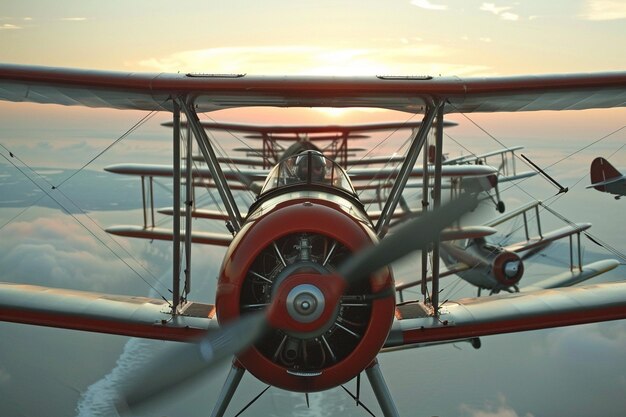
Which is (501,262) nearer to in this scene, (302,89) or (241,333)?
(302,89)

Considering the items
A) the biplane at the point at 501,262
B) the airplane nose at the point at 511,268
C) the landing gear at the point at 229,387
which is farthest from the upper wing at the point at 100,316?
the airplane nose at the point at 511,268

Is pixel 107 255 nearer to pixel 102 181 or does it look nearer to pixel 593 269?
pixel 102 181

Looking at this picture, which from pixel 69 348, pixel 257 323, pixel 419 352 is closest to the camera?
pixel 257 323

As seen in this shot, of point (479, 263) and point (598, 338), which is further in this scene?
point (598, 338)

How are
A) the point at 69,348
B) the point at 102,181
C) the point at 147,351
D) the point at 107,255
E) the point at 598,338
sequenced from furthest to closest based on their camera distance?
the point at 102,181, the point at 107,255, the point at 598,338, the point at 69,348, the point at 147,351

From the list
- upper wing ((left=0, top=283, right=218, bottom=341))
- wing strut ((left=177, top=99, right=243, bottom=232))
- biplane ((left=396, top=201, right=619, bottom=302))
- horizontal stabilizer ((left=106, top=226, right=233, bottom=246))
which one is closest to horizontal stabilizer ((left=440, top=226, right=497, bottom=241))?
biplane ((left=396, top=201, right=619, bottom=302))

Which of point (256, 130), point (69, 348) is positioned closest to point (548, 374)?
point (69, 348)
